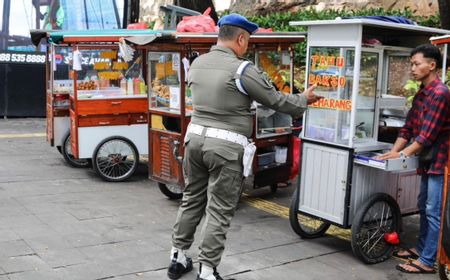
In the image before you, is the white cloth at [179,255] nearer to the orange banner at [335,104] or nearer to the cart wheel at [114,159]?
the orange banner at [335,104]

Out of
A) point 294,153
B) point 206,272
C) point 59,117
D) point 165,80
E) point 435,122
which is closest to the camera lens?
point 206,272

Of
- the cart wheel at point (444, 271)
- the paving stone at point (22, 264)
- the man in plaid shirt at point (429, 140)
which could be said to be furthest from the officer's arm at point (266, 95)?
the paving stone at point (22, 264)

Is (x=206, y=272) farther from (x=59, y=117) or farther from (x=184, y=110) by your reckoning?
(x=59, y=117)

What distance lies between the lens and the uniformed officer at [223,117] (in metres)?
4.13

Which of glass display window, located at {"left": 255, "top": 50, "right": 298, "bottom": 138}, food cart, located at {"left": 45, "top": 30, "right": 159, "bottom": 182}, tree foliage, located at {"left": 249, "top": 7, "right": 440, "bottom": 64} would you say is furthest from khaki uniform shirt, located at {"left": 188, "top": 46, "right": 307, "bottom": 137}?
tree foliage, located at {"left": 249, "top": 7, "right": 440, "bottom": 64}

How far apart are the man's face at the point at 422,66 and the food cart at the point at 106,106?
4.02 meters

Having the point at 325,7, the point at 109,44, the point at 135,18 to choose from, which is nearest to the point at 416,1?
the point at 325,7

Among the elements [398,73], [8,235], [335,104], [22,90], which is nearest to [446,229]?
[335,104]

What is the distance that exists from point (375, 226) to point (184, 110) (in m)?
2.49

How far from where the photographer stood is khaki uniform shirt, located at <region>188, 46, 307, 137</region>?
4.12 meters

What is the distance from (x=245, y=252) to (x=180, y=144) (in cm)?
173

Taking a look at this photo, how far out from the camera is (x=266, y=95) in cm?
413

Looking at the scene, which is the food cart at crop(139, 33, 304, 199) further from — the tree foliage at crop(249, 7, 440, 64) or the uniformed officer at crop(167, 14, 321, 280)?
the tree foliage at crop(249, 7, 440, 64)

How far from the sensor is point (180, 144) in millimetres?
6492
